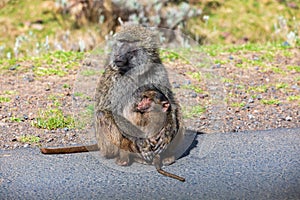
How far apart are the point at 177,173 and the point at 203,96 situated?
2.07 metres

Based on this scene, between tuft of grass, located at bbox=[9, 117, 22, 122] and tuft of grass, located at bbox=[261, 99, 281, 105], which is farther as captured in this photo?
tuft of grass, located at bbox=[261, 99, 281, 105]

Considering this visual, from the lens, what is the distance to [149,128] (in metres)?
4.07

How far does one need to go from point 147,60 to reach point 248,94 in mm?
2309

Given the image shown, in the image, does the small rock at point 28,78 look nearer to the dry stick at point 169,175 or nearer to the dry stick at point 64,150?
the dry stick at point 64,150

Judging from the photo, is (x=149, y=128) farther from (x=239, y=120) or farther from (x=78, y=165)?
(x=239, y=120)

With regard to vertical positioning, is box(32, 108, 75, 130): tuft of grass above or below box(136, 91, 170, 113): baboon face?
below

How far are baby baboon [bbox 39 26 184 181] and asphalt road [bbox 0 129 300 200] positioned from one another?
141mm

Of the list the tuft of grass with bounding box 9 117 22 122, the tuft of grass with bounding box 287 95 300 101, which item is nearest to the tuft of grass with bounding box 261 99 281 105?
the tuft of grass with bounding box 287 95 300 101

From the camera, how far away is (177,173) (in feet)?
13.6

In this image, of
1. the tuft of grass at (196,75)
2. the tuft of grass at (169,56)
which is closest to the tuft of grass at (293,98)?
the tuft of grass at (196,75)

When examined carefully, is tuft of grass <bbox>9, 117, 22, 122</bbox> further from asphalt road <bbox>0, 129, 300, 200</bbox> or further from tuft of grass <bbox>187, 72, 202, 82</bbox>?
tuft of grass <bbox>187, 72, 202, 82</bbox>

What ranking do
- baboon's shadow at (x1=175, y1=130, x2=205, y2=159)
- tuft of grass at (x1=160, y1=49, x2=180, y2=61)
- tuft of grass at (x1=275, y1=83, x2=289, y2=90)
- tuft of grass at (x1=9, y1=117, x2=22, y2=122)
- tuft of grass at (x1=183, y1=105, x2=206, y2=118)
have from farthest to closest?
tuft of grass at (x1=160, y1=49, x2=180, y2=61) < tuft of grass at (x1=275, y1=83, x2=289, y2=90) < tuft of grass at (x1=183, y1=105, x2=206, y2=118) < tuft of grass at (x1=9, y1=117, x2=22, y2=122) < baboon's shadow at (x1=175, y1=130, x2=205, y2=159)

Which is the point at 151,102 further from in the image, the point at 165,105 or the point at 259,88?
the point at 259,88

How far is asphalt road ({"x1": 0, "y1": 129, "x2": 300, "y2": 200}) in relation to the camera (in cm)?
380
